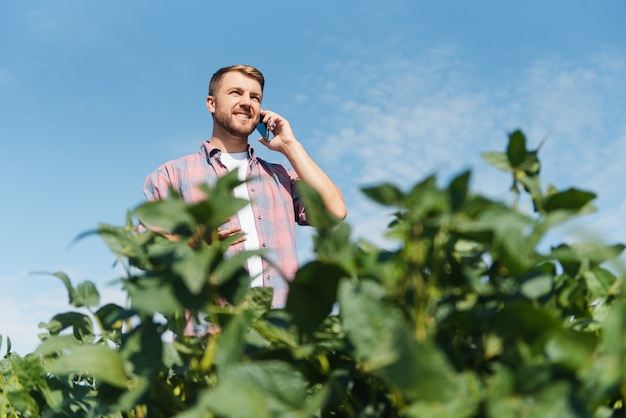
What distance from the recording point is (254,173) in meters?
3.55

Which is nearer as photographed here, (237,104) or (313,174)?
(313,174)

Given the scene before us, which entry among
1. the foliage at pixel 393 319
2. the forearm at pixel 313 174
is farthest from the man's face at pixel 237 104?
the foliage at pixel 393 319

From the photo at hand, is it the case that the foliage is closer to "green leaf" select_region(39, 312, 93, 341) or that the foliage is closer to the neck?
"green leaf" select_region(39, 312, 93, 341)

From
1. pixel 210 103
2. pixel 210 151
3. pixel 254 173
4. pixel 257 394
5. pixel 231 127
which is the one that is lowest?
pixel 257 394

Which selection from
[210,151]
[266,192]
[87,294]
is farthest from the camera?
[210,151]

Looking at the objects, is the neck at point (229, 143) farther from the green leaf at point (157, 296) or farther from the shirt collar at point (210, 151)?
the green leaf at point (157, 296)

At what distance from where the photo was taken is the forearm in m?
3.29

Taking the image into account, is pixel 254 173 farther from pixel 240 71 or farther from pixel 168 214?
pixel 168 214

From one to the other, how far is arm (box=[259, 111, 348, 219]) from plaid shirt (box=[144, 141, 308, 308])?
12 cm

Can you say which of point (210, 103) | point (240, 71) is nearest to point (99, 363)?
point (240, 71)

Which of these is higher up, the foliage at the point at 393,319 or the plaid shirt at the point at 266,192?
the plaid shirt at the point at 266,192

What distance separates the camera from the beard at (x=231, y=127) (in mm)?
3686

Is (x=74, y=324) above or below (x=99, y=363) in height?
above

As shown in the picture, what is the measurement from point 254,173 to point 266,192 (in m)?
0.18
